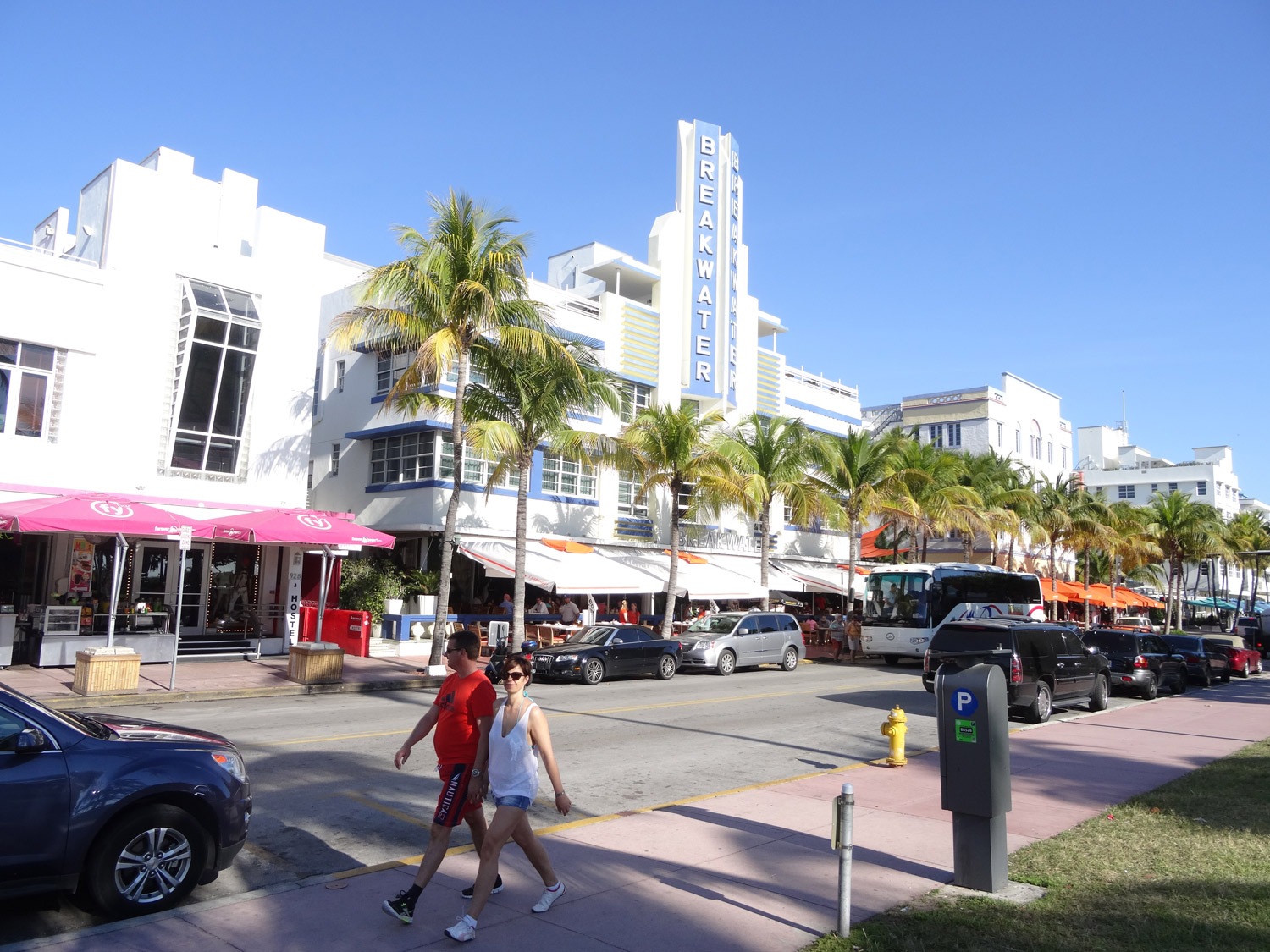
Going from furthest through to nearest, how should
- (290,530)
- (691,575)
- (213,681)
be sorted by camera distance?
1. (691,575)
2. (290,530)
3. (213,681)

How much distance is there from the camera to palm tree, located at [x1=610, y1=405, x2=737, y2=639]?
27.2 meters

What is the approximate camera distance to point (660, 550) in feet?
109

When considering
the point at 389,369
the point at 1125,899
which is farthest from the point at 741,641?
the point at 1125,899

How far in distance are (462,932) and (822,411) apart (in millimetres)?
39960

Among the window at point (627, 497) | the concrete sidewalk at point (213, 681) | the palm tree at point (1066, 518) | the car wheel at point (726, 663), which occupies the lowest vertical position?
the concrete sidewalk at point (213, 681)

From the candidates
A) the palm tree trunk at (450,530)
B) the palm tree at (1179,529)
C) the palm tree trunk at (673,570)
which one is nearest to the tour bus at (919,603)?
the palm tree trunk at (673,570)

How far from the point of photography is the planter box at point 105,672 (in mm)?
15414

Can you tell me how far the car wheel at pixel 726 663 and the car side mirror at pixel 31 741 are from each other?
19.4 meters

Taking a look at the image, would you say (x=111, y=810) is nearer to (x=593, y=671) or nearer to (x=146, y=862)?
(x=146, y=862)

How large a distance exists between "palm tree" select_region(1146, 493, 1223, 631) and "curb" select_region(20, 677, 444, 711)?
170ft

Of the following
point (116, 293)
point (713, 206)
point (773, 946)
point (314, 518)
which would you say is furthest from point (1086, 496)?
point (773, 946)

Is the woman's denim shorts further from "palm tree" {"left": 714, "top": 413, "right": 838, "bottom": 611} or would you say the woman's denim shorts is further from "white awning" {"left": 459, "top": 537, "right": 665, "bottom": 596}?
"palm tree" {"left": 714, "top": 413, "right": 838, "bottom": 611}

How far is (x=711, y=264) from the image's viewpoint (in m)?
35.2

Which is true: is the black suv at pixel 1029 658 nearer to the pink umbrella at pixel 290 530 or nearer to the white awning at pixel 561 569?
the white awning at pixel 561 569
